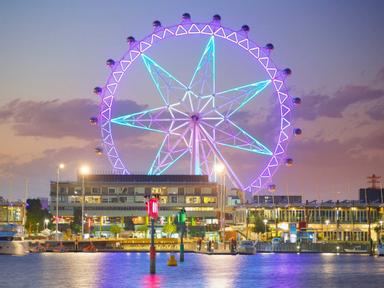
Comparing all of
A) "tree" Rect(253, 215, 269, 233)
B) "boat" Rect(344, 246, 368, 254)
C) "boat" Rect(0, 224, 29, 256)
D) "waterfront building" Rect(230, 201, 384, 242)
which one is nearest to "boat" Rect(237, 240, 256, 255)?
"boat" Rect(344, 246, 368, 254)

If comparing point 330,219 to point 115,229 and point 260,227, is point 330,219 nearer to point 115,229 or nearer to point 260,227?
point 260,227

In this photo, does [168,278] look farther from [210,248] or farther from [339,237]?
[339,237]

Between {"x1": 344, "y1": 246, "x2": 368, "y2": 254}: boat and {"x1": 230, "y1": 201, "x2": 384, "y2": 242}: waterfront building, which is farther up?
{"x1": 230, "y1": 201, "x2": 384, "y2": 242}: waterfront building

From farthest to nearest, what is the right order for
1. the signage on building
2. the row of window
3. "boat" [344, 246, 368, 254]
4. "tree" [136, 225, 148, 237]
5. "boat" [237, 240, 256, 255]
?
"tree" [136, 225, 148, 237], the row of window, the signage on building, "boat" [344, 246, 368, 254], "boat" [237, 240, 256, 255]

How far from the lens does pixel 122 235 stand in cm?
17562

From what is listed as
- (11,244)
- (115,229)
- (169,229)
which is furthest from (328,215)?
(11,244)

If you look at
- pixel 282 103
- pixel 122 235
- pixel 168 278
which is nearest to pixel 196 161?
pixel 282 103

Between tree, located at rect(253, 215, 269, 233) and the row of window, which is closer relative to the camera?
tree, located at rect(253, 215, 269, 233)

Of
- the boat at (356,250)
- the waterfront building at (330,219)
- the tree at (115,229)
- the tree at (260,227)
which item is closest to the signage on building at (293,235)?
the waterfront building at (330,219)

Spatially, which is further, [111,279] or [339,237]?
[339,237]

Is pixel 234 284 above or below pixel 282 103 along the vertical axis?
below

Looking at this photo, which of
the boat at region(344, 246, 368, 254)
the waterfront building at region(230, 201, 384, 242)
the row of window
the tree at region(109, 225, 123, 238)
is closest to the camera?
the boat at region(344, 246, 368, 254)

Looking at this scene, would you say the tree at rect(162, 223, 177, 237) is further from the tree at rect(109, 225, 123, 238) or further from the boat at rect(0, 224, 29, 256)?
the boat at rect(0, 224, 29, 256)

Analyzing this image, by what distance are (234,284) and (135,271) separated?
1535 centimetres
